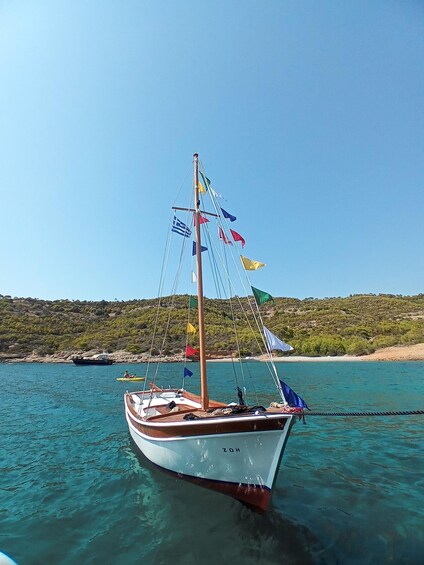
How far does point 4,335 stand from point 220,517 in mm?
90092

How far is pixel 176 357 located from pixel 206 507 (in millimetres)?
65898

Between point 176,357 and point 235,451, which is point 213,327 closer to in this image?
point 176,357

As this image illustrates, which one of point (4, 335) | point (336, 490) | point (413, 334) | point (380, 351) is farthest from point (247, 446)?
point (4, 335)

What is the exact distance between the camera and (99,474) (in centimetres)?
973

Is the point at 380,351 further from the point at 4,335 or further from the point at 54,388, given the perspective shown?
the point at 4,335

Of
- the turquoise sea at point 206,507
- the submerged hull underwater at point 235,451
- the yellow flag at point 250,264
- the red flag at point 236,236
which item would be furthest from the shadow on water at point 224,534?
the red flag at point 236,236

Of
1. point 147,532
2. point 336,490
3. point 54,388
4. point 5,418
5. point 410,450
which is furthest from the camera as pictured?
point 54,388

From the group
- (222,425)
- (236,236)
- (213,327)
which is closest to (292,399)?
(222,425)

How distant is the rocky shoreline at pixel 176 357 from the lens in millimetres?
56781

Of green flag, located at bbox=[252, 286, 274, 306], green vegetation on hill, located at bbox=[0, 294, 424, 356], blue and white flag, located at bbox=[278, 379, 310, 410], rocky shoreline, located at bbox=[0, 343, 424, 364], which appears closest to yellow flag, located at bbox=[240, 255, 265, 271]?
green flag, located at bbox=[252, 286, 274, 306]

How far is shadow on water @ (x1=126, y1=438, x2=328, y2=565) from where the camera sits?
5480 millimetres

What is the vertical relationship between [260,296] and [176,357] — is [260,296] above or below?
below

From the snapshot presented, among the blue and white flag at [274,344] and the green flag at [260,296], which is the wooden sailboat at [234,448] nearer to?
the blue and white flag at [274,344]

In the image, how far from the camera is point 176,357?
235ft
